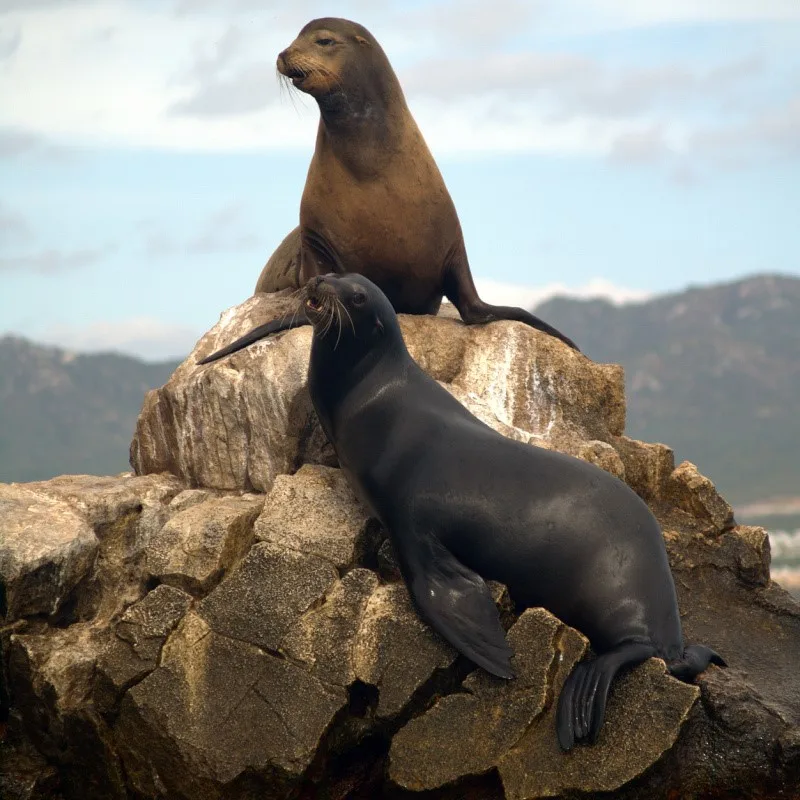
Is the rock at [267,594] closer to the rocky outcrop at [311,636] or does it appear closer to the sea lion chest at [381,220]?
the rocky outcrop at [311,636]

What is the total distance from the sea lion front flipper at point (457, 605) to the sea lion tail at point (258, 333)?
7.64ft

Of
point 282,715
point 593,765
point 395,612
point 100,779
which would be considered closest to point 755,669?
point 593,765

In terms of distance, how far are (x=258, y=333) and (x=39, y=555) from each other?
6.77 feet

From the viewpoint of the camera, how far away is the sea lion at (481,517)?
22.1ft

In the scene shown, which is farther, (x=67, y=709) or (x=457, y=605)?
(x=67, y=709)

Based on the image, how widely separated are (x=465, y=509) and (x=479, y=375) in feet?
6.45

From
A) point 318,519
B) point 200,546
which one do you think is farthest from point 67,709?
point 318,519

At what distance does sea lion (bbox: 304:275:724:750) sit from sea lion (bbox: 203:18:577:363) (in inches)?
61.1


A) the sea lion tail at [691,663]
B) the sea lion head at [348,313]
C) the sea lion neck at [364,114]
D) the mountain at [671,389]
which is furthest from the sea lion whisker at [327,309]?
the mountain at [671,389]

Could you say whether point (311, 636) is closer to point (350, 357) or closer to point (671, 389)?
point (350, 357)

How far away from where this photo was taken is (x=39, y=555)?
7648mm

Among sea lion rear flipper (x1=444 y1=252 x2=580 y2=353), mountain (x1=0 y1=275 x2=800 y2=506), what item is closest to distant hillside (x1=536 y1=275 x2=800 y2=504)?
mountain (x1=0 y1=275 x2=800 y2=506)

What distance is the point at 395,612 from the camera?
6.88 metres

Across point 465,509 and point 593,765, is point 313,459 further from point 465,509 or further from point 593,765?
point 593,765
